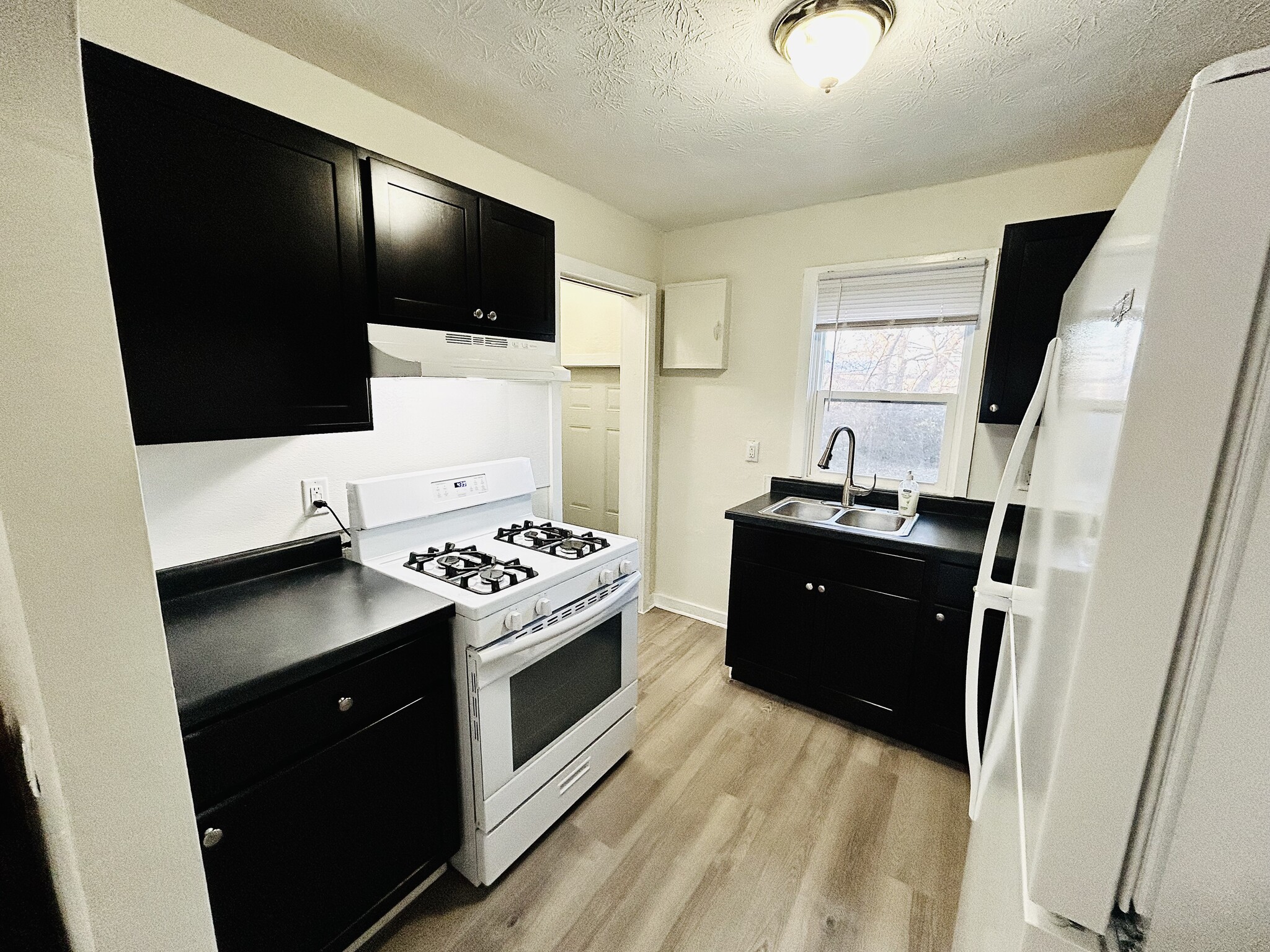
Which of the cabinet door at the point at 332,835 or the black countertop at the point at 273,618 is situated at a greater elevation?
the black countertop at the point at 273,618

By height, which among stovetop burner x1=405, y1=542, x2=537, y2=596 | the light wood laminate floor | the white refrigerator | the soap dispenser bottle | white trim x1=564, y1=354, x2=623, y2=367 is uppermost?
white trim x1=564, y1=354, x2=623, y2=367

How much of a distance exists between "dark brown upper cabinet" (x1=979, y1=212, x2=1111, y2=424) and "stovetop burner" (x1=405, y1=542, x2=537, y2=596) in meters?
1.98

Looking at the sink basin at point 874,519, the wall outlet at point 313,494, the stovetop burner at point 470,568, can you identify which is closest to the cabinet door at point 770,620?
the sink basin at point 874,519

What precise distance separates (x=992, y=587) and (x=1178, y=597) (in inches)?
37.1

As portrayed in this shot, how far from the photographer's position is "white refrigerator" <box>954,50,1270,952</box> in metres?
0.38

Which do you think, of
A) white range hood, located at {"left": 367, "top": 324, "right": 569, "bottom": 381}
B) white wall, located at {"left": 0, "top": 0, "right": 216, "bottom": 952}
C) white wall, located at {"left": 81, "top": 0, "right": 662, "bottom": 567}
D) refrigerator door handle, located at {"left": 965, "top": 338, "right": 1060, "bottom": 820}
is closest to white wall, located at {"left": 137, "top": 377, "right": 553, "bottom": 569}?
white wall, located at {"left": 81, "top": 0, "right": 662, "bottom": 567}

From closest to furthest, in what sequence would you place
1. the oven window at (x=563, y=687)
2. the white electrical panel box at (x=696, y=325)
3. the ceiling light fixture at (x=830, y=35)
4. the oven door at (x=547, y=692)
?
the ceiling light fixture at (x=830, y=35), the oven door at (x=547, y=692), the oven window at (x=563, y=687), the white electrical panel box at (x=696, y=325)

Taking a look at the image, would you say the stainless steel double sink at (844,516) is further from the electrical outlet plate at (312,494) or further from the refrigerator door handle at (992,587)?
the electrical outlet plate at (312,494)

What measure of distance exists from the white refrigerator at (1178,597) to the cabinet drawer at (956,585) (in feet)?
5.34

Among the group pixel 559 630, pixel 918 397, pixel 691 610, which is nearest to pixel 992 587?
pixel 559 630

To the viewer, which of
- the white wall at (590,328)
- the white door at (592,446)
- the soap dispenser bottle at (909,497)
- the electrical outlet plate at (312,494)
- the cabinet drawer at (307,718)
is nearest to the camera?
the cabinet drawer at (307,718)

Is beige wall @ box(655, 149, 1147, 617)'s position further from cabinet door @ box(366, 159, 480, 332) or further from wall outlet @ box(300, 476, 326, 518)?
wall outlet @ box(300, 476, 326, 518)

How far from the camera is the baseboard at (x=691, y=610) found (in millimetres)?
3268

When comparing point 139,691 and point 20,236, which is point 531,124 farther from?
point 139,691
